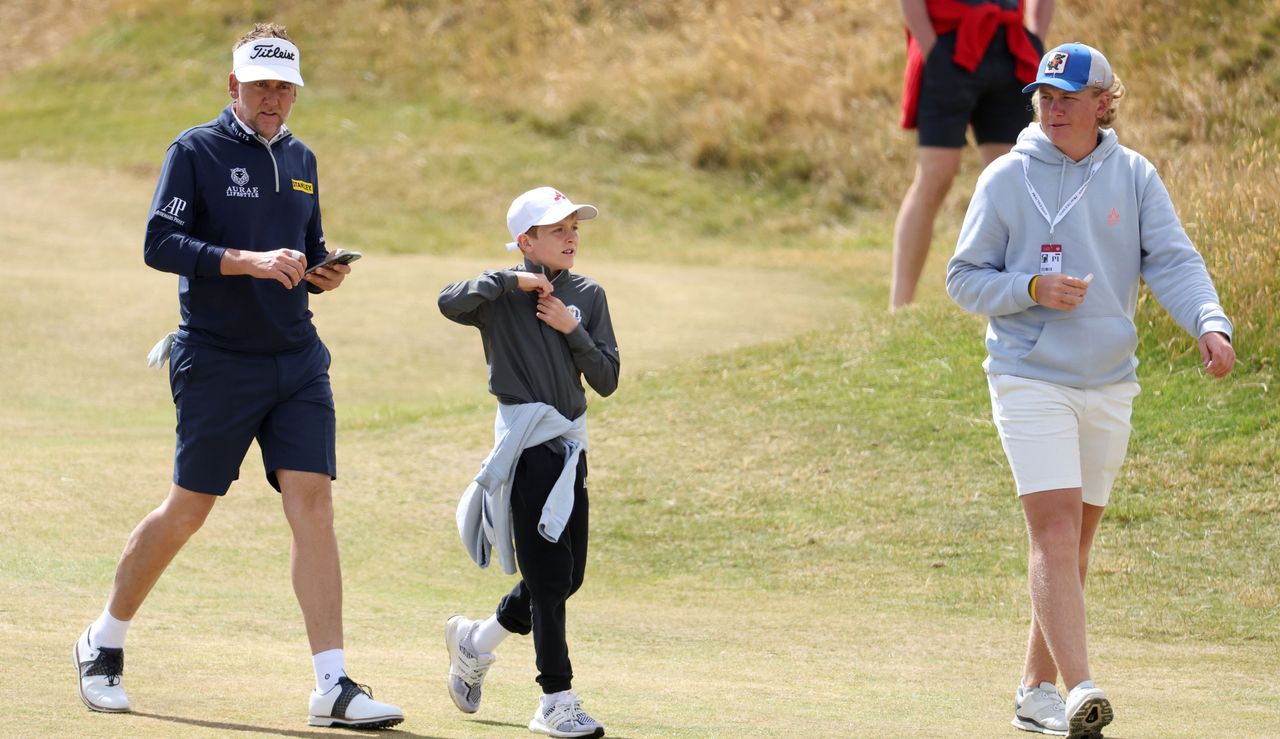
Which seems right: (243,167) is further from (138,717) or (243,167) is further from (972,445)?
(972,445)

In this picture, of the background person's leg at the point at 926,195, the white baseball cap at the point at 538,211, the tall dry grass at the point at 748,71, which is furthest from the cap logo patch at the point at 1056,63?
the tall dry grass at the point at 748,71

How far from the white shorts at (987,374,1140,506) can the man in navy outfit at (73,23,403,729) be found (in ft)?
6.65

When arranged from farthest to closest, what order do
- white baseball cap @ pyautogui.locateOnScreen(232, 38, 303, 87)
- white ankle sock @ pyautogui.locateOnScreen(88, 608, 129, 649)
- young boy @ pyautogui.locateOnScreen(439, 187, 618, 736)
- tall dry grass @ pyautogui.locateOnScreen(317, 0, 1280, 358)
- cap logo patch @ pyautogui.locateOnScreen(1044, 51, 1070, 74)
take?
tall dry grass @ pyautogui.locateOnScreen(317, 0, 1280, 358) → white baseball cap @ pyautogui.locateOnScreen(232, 38, 303, 87) → white ankle sock @ pyautogui.locateOnScreen(88, 608, 129, 649) → cap logo patch @ pyautogui.locateOnScreen(1044, 51, 1070, 74) → young boy @ pyautogui.locateOnScreen(439, 187, 618, 736)

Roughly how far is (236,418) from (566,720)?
1.37 meters

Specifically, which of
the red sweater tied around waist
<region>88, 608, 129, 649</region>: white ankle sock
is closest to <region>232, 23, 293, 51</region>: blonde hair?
<region>88, 608, 129, 649</region>: white ankle sock

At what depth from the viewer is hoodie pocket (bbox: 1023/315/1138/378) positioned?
16.8 feet

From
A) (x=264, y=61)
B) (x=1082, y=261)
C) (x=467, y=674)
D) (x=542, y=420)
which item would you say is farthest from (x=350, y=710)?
(x=1082, y=261)

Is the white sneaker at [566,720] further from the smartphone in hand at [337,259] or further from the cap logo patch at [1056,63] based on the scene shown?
the cap logo patch at [1056,63]

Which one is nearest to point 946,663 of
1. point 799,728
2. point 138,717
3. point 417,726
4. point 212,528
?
point 799,728

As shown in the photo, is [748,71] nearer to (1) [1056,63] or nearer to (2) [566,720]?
(1) [1056,63]

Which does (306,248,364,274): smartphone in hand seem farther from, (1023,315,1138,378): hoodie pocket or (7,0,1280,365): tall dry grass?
(7,0,1280,365): tall dry grass

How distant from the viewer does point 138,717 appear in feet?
16.4

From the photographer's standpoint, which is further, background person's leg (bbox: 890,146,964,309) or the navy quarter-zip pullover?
background person's leg (bbox: 890,146,964,309)

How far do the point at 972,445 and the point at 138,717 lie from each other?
5.14 metres
